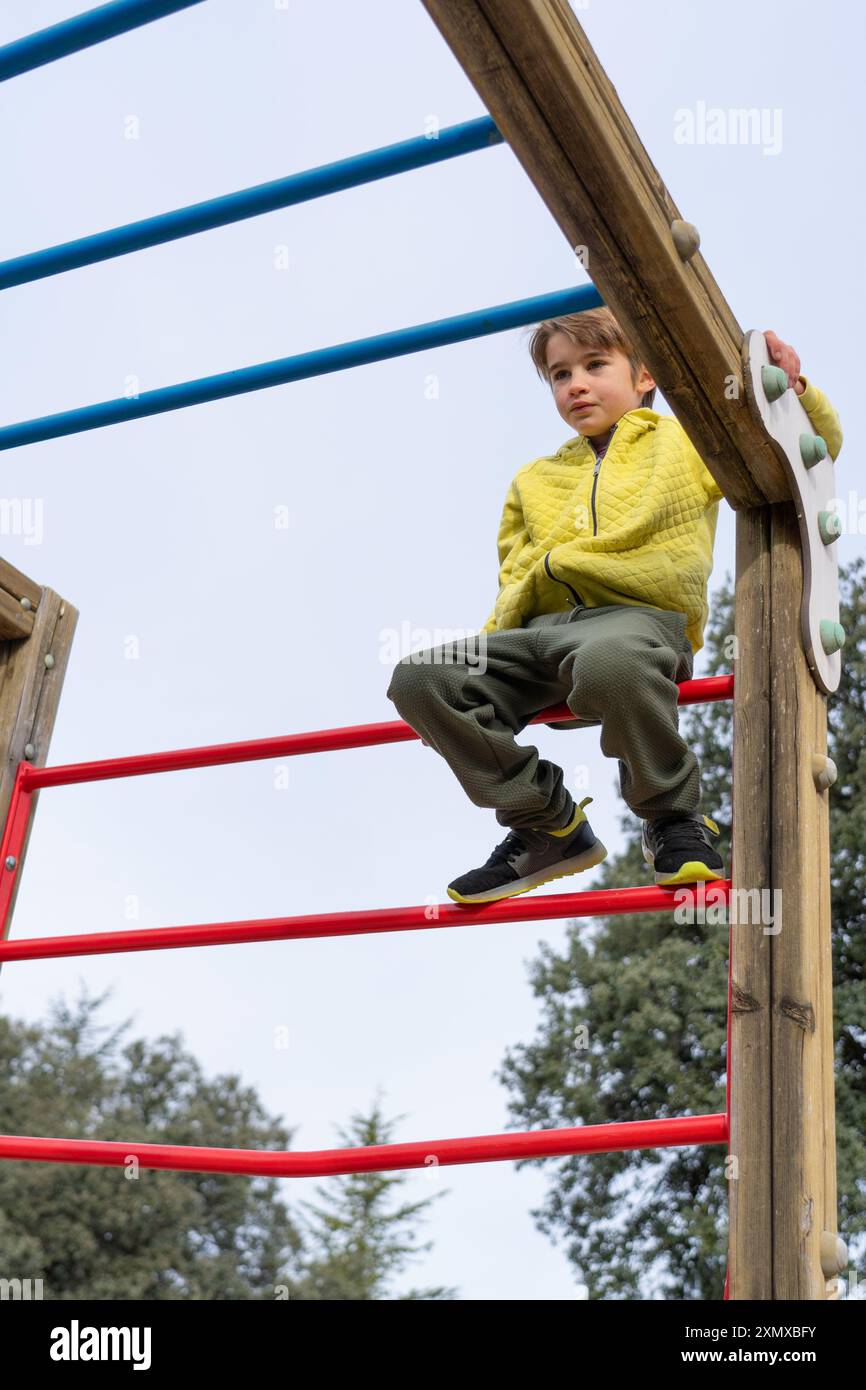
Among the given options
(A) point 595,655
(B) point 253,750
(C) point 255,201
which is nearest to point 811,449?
(A) point 595,655

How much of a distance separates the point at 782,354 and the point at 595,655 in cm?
44

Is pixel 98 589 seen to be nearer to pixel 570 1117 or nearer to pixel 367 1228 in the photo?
pixel 367 1228

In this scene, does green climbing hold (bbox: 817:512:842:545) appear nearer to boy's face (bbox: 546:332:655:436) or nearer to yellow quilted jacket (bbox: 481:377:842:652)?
yellow quilted jacket (bbox: 481:377:842:652)

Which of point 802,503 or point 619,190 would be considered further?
point 802,503

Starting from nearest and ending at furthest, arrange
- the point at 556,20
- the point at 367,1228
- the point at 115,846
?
the point at 556,20 → the point at 367,1228 → the point at 115,846

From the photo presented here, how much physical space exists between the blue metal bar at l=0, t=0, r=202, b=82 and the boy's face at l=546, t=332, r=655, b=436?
35.2 inches

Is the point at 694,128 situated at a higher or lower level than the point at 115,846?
lower

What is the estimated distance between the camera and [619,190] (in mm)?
1455

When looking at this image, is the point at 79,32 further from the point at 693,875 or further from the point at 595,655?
the point at 693,875

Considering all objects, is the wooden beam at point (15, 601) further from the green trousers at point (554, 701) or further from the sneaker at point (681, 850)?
the sneaker at point (681, 850)

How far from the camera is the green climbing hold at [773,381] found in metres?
1.71

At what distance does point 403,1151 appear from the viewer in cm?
164

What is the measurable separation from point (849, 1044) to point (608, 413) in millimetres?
10664
